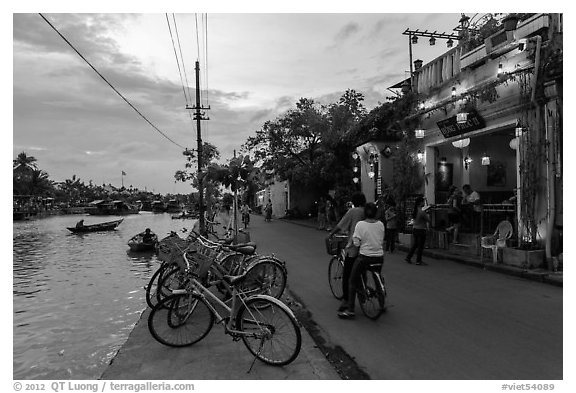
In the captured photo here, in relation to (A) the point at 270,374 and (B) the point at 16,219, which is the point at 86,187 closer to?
(B) the point at 16,219

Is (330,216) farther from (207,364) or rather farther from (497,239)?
(207,364)

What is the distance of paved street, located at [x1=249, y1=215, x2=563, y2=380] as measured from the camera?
3.91 metres

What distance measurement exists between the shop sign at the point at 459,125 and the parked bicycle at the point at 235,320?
349 inches

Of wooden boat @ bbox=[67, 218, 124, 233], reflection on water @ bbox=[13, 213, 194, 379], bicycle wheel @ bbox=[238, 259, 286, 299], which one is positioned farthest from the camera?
wooden boat @ bbox=[67, 218, 124, 233]

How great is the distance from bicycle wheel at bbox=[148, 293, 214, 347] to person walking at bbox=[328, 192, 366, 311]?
196 cm

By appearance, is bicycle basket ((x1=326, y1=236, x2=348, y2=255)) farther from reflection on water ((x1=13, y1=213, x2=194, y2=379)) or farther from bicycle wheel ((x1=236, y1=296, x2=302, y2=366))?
reflection on water ((x1=13, y1=213, x2=194, y2=379))

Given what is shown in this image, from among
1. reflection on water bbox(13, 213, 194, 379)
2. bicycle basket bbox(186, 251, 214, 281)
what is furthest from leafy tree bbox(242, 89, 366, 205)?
bicycle basket bbox(186, 251, 214, 281)

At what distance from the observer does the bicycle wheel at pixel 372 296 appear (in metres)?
5.37

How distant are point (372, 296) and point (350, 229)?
1.00m

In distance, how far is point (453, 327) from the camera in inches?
201

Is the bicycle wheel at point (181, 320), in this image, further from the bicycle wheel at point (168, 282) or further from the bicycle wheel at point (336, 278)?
the bicycle wheel at point (336, 278)

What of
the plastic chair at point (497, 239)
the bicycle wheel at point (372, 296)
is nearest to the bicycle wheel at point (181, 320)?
the bicycle wheel at point (372, 296)

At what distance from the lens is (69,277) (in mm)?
12609

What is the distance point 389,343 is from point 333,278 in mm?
2307
